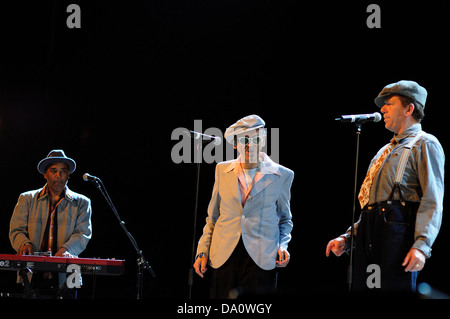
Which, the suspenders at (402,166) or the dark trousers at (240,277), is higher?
the suspenders at (402,166)

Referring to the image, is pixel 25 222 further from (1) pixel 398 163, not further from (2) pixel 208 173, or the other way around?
(1) pixel 398 163

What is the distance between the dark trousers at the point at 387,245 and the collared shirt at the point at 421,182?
8 cm

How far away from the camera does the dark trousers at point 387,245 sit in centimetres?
314

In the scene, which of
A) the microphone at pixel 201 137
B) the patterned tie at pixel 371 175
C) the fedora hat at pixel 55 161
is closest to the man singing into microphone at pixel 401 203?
the patterned tie at pixel 371 175

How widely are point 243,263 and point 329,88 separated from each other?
2966mm

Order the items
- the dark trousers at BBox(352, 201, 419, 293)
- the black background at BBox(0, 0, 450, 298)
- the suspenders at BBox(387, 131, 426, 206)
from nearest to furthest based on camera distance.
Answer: the dark trousers at BBox(352, 201, 419, 293) < the suspenders at BBox(387, 131, 426, 206) < the black background at BBox(0, 0, 450, 298)

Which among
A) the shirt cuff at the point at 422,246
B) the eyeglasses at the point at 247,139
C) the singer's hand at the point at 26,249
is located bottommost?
the singer's hand at the point at 26,249

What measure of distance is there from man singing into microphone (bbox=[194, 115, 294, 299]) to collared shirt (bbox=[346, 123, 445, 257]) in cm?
68

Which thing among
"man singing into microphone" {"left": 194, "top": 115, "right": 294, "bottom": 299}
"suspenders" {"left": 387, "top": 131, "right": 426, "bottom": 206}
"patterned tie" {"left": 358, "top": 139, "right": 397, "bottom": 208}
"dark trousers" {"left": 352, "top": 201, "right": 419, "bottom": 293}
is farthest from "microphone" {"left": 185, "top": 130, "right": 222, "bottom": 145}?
"suspenders" {"left": 387, "top": 131, "right": 426, "bottom": 206}

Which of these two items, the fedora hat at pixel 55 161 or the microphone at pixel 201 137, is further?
the fedora hat at pixel 55 161

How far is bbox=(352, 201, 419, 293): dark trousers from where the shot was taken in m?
3.14

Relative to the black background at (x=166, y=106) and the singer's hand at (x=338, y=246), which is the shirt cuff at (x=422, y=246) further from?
the black background at (x=166, y=106)

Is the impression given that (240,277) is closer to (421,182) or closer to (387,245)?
(387,245)

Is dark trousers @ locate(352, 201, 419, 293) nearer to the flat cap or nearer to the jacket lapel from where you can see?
the jacket lapel
